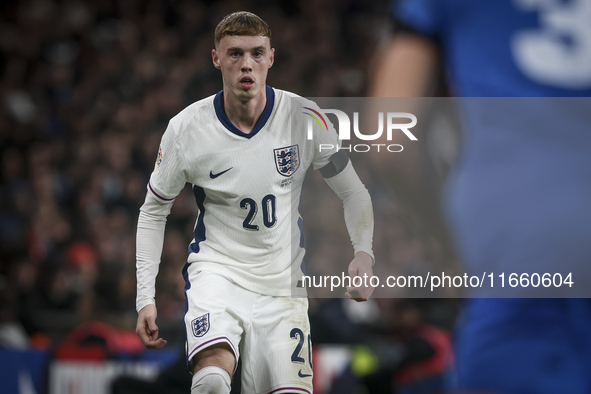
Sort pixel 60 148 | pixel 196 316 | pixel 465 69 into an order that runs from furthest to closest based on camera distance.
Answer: pixel 60 148
pixel 196 316
pixel 465 69

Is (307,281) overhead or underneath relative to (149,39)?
underneath

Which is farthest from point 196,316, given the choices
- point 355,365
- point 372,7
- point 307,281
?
point 372,7

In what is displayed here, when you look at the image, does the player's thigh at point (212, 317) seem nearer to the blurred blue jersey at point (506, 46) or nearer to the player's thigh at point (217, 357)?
the player's thigh at point (217, 357)

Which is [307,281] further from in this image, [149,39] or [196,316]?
[149,39]

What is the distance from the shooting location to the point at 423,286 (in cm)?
346

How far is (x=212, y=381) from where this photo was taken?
8.59 feet

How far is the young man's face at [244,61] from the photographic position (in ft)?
9.27

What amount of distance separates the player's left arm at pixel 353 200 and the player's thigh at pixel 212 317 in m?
0.61

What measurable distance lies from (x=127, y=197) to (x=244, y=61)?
A: 3969 mm

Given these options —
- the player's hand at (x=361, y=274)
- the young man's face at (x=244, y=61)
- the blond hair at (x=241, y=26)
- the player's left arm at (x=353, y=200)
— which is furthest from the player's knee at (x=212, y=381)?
the blond hair at (x=241, y=26)

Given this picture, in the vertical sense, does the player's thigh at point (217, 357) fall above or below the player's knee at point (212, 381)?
above

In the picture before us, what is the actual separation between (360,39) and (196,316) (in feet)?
21.5

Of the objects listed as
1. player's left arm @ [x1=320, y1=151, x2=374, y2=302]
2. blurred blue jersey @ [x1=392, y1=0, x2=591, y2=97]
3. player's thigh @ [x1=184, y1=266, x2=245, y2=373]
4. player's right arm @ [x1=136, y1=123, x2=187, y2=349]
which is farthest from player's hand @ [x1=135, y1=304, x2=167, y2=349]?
blurred blue jersey @ [x1=392, y1=0, x2=591, y2=97]

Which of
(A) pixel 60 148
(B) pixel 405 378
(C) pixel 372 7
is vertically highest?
(C) pixel 372 7
